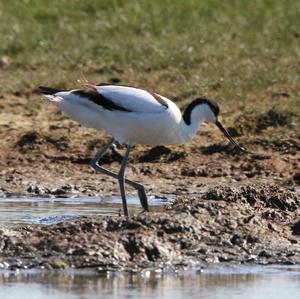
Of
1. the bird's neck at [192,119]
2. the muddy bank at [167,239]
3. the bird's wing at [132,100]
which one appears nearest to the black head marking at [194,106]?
the bird's neck at [192,119]

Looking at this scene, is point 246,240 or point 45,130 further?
point 45,130

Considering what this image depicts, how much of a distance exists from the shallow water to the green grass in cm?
487

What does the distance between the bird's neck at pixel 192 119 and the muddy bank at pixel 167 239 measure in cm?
130

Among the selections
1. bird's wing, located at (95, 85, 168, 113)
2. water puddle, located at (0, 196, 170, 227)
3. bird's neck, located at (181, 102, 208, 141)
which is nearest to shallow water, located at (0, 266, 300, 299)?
water puddle, located at (0, 196, 170, 227)

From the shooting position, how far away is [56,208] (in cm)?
1013

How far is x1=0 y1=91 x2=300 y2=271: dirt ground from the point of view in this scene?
8.15 metres

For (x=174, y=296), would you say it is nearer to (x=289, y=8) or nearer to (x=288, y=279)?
(x=288, y=279)

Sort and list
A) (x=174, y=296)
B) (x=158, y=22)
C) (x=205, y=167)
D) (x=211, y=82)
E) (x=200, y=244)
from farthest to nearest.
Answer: (x=158, y=22), (x=211, y=82), (x=205, y=167), (x=200, y=244), (x=174, y=296)

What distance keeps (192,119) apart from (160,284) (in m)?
2.81

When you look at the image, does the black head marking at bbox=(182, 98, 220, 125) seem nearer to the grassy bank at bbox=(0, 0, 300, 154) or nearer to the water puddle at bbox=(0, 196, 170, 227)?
the water puddle at bbox=(0, 196, 170, 227)

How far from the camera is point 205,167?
38.1ft

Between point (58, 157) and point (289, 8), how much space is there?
6302 mm

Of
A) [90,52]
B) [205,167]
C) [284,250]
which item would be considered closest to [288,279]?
[284,250]

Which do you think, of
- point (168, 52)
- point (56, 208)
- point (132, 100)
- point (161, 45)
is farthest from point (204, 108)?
point (161, 45)
